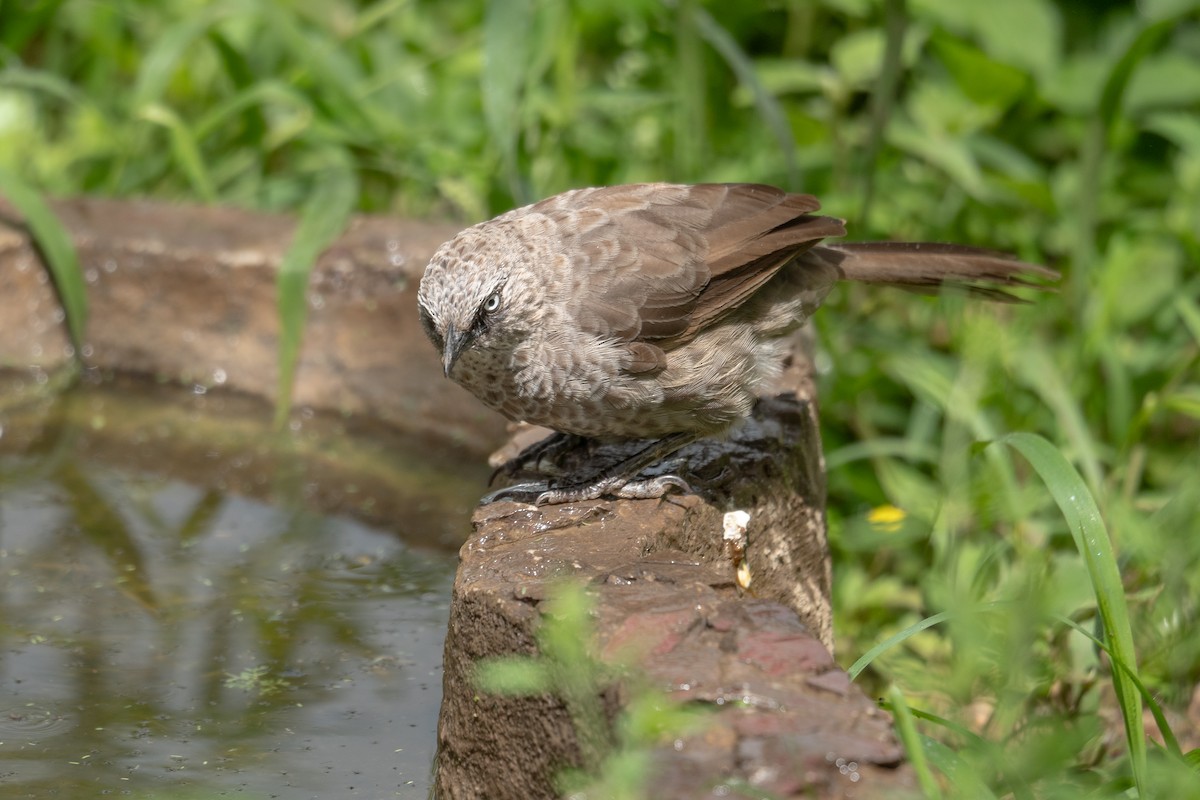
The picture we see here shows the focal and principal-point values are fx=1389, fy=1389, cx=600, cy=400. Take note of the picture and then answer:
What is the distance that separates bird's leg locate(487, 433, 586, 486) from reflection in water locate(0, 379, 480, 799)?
429 millimetres

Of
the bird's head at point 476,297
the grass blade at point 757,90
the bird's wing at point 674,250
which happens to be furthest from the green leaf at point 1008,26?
the bird's head at point 476,297

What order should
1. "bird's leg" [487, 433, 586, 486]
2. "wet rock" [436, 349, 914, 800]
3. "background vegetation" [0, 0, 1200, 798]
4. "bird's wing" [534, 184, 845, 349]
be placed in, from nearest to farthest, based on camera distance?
"wet rock" [436, 349, 914, 800] < "bird's wing" [534, 184, 845, 349] < "bird's leg" [487, 433, 586, 486] < "background vegetation" [0, 0, 1200, 798]

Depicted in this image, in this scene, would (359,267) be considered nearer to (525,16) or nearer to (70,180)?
(525,16)

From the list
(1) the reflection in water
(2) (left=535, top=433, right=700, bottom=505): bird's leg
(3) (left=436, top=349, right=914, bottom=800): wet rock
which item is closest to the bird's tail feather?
(3) (left=436, top=349, right=914, bottom=800): wet rock

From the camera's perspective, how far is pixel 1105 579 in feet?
9.41

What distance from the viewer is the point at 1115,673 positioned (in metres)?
2.81

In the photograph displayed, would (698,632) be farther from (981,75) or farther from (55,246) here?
(981,75)

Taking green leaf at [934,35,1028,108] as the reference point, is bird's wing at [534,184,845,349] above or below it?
above

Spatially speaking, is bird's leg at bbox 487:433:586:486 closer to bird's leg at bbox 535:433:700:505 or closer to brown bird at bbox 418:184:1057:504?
brown bird at bbox 418:184:1057:504

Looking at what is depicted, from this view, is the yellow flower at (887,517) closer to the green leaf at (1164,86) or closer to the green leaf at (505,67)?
the green leaf at (505,67)

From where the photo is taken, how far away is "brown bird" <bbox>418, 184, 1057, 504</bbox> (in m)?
3.43

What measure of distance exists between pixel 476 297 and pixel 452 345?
133 millimetres

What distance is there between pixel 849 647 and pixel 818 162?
267 centimetres

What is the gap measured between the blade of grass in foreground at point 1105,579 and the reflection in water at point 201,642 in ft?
4.75
